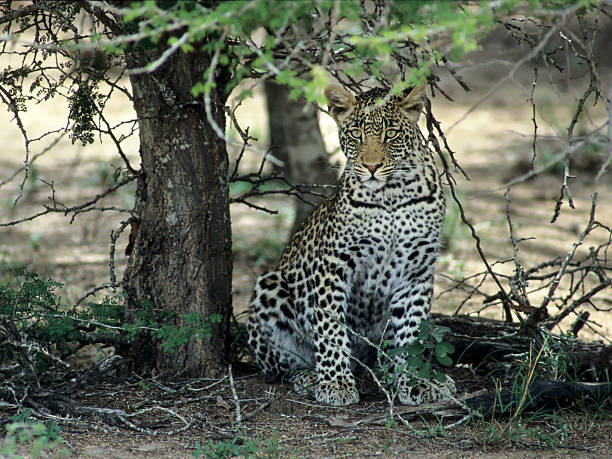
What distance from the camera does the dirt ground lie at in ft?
15.9

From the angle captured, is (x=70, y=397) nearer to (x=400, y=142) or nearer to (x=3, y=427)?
(x=3, y=427)

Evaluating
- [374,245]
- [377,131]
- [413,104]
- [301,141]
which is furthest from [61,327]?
[301,141]

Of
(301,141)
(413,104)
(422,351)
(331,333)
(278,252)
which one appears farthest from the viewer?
(278,252)

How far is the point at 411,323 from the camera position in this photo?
5.79 metres

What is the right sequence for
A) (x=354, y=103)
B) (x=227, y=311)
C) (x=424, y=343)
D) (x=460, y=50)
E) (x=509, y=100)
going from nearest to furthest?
(x=460, y=50), (x=424, y=343), (x=354, y=103), (x=227, y=311), (x=509, y=100)

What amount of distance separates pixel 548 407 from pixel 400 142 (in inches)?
77.7

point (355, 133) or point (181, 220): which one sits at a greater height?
point (355, 133)

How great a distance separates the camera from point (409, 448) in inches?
191

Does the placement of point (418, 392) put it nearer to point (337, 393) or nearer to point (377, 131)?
point (337, 393)

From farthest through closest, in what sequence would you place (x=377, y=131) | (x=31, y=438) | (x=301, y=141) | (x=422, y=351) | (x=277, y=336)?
(x=301, y=141), (x=277, y=336), (x=377, y=131), (x=422, y=351), (x=31, y=438)

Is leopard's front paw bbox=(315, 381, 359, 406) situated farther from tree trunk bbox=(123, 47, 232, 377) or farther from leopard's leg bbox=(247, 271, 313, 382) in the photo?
tree trunk bbox=(123, 47, 232, 377)

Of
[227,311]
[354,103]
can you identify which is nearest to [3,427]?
[227,311]

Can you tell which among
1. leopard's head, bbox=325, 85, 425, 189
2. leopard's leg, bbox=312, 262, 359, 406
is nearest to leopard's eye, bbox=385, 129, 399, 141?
leopard's head, bbox=325, 85, 425, 189

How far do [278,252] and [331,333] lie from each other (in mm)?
4007
